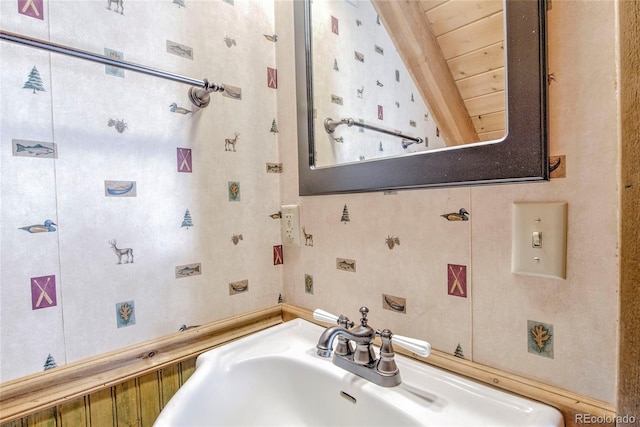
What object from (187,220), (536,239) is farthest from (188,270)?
(536,239)

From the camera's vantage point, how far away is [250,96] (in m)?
0.87

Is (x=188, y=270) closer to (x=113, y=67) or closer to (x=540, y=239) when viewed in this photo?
(x=113, y=67)

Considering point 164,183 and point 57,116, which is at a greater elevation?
point 57,116

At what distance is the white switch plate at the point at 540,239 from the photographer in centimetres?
46

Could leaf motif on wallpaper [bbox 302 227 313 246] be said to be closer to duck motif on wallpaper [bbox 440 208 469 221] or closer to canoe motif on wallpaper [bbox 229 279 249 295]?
canoe motif on wallpaper [bbox 229 279 249 295]

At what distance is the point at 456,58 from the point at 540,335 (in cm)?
52

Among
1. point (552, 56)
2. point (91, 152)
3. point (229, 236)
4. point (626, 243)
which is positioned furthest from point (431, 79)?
point (91, 152)

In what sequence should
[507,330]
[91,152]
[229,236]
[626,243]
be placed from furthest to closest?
[229,236] < [91,152] < [507,330] < [626,243]

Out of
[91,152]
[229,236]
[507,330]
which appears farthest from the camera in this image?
[229,236]

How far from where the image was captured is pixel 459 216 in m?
0.57

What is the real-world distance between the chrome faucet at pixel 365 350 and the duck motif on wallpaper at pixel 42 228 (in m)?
0.54

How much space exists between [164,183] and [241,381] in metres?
0.46

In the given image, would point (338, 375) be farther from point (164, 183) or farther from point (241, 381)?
point (164, 183)

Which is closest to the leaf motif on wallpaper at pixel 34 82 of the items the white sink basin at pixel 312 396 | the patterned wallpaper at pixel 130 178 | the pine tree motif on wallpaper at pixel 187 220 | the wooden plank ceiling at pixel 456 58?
the patterned wallpaper at pixel 130 178
